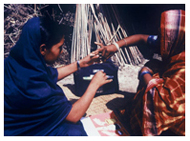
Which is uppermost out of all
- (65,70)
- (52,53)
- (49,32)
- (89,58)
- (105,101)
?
(49,32)

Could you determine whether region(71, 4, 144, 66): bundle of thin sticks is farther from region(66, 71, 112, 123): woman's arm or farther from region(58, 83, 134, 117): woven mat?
region(66, 71, 112, 123): woman's arm

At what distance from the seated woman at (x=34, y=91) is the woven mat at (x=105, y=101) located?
0.85 m

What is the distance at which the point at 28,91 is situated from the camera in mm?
1112

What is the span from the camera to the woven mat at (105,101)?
2139mm

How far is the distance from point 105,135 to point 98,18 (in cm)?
242

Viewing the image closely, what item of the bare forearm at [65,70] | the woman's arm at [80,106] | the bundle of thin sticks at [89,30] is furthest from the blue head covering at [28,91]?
the bundle of thin sticks at [89,30]

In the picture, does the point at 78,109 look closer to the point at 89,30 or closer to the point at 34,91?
the point at 34,91

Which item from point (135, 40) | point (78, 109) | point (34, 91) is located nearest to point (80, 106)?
point (78, 109)

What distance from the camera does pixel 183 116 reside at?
124 centimetres

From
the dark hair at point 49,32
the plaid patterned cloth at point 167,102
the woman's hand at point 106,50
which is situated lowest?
the plaid patterned cloth at point 167,102

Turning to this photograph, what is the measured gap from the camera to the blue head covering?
1.12 meters

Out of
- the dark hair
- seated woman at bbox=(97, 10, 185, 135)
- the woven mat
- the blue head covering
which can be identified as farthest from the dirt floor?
the dark hair

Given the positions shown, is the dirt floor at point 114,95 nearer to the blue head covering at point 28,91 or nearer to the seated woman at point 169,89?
the seated woman at point 169,89

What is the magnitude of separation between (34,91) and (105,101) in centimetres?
142
